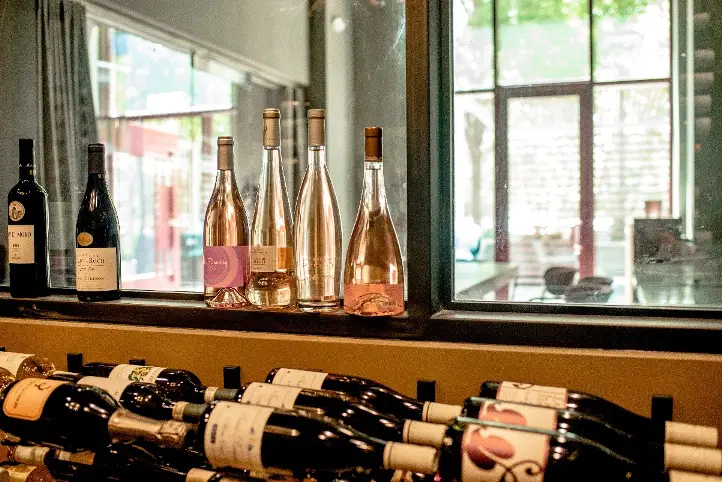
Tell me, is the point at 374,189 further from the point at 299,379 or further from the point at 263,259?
the point at 299,379

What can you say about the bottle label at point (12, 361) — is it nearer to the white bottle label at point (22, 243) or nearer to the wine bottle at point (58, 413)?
the wine bottle at point (58, 413)

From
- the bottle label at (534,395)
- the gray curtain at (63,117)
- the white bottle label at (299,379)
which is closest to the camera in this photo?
the bottle label at (534,395)

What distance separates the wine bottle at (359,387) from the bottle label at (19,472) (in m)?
0.34

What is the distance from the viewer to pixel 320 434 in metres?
0.70

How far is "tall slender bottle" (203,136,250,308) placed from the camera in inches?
42.6

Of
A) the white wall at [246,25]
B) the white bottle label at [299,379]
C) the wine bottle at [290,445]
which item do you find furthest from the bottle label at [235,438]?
the white wall at [246,25]

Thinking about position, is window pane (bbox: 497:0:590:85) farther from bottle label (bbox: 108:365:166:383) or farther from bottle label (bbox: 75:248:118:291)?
bottle label (bbox: 108:365:166:383)

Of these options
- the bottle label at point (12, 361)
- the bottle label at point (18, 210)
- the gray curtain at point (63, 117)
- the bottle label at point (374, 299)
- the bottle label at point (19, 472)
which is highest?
the gray curtain at point (63, 117)

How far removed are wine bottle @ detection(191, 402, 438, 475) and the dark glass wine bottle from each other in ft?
0.08

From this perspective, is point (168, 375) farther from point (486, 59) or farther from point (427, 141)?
point (486, 59)

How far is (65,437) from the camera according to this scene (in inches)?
31.7

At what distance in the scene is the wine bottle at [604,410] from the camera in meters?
0.62

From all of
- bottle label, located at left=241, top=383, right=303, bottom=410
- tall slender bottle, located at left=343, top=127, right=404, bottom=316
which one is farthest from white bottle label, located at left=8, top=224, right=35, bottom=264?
bottle label, located at left=241, top=383, right=303, bottom=410

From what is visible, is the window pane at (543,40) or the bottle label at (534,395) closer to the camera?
the bottle label at (534,395)
